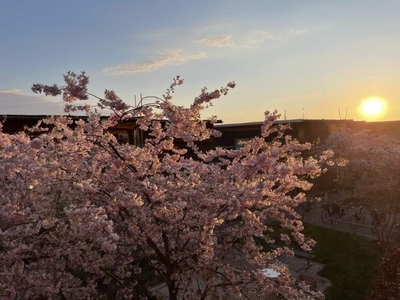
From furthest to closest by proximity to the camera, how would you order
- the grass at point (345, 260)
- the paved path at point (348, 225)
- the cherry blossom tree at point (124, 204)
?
the paved path at point (348, 225) → the grass at point (345, 260) → the cherry blossom tree at point (124, 204)

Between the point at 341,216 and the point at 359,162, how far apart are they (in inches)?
166

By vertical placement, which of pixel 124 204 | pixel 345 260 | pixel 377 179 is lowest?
pixel 345 260

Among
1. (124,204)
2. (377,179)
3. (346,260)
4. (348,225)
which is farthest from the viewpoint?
(348,225)

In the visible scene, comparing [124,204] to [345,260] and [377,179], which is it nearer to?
[345,260]

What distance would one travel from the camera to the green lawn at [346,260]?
10310 mm

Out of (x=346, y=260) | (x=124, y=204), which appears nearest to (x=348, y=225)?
(x=346, y=260)

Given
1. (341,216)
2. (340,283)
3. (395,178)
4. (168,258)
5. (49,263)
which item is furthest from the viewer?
(341,216)

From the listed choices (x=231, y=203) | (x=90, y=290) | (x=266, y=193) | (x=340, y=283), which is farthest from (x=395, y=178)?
(x=90, y=290)

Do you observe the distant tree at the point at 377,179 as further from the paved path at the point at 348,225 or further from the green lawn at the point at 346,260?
the green lawn at the point at 346,260

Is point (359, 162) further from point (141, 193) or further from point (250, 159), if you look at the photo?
point (141, 193)

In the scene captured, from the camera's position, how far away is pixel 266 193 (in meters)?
5.75

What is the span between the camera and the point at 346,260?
1253 cm

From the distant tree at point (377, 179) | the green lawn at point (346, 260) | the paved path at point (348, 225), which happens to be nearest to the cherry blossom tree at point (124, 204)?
the green lawn at point (346, 260)

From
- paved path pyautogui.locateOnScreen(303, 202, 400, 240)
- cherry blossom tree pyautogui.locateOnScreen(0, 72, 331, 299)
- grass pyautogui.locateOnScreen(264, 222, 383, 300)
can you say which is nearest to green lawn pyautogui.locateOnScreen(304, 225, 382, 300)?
grass pyautogui.locateOnScreen(264, 222, 383, 300)
